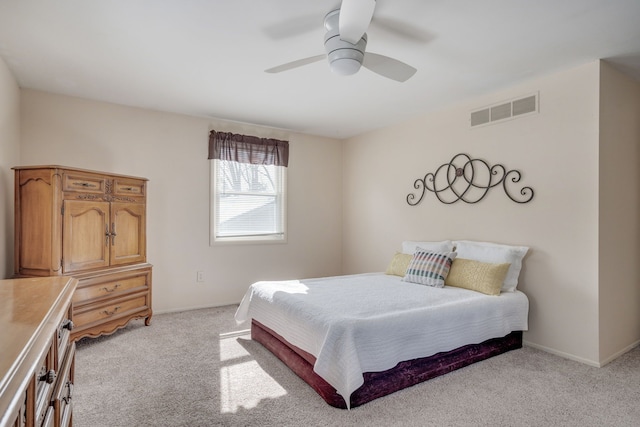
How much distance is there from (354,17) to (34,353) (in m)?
1.79

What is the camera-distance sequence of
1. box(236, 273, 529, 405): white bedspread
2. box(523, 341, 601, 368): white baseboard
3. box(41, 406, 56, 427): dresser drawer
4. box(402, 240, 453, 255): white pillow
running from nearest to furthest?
box(41, 406, 56, 427): dresser drawer
box(236, 273, 529, 405): white bedspread
box(523, 341, 601, 368): white baseboard
box(402, 240, 453, 255): white pillow

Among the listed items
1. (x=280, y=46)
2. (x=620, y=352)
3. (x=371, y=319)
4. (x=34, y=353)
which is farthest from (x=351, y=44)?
(x=620, y=352)

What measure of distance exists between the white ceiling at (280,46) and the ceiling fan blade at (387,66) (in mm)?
239

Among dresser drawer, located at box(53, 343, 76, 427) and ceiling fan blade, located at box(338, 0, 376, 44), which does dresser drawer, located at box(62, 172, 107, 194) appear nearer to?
dresser drawer, located at box(53, 343, 76, 427)

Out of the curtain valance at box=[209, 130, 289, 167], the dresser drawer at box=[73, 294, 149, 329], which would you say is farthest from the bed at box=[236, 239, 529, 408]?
the curtain valance at box=[209, 130, 289, 167]

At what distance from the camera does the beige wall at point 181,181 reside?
3.54m

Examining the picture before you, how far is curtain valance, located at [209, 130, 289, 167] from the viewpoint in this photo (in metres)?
4.36

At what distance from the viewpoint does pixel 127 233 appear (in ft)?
11.3

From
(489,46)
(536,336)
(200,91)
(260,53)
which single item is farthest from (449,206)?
(200,91)

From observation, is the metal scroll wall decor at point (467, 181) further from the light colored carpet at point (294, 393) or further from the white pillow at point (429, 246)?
the light colored carpet at point (294, 393)

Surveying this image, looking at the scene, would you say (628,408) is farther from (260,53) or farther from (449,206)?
(260,53)

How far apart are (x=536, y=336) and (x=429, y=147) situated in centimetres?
224

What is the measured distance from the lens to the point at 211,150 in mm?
Answer: 4336

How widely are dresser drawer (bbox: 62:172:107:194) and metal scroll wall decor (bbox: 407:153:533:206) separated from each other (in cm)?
339
